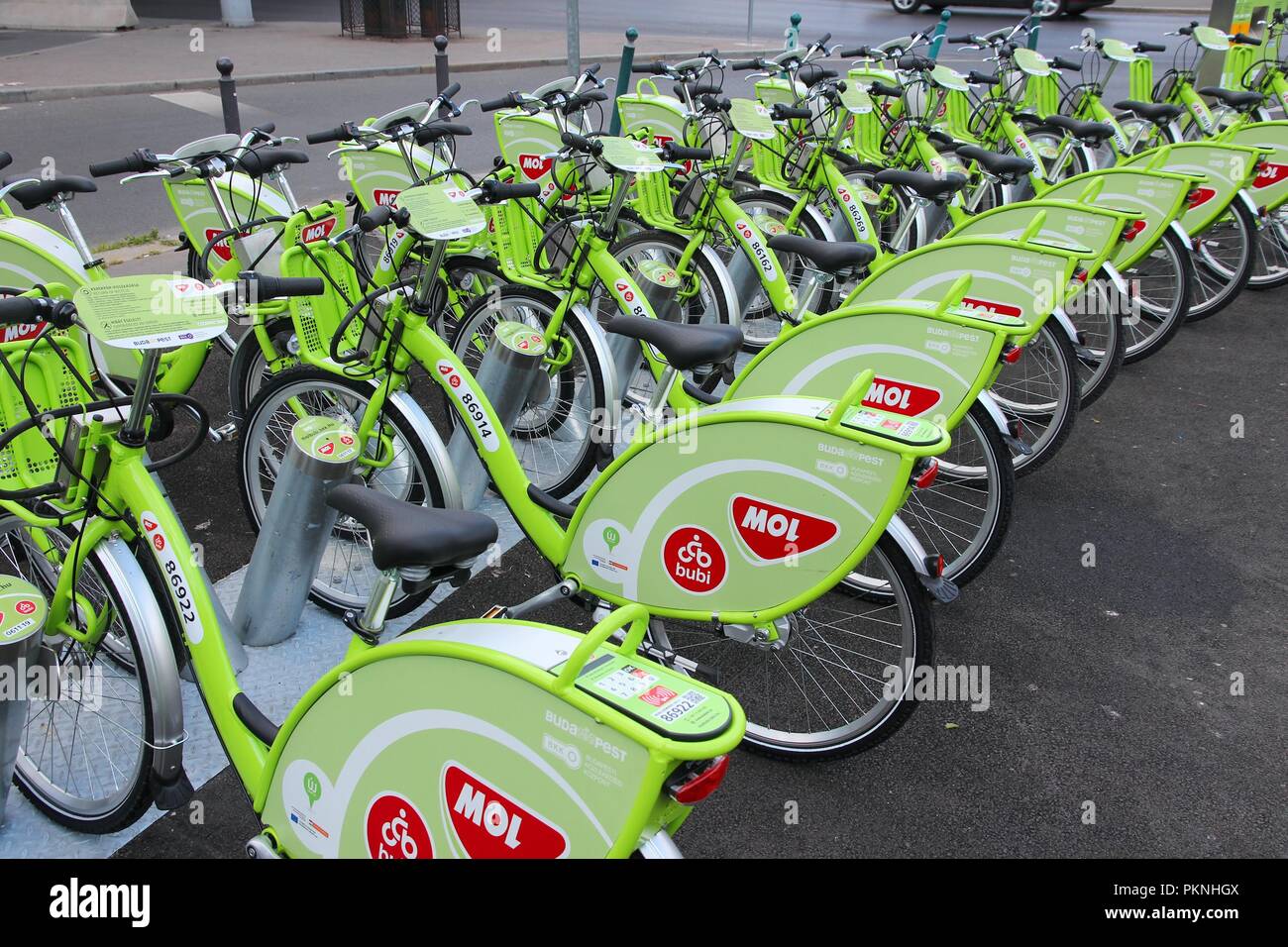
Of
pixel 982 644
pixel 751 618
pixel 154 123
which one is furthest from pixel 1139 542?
pixel 154 123

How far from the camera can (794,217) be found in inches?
202

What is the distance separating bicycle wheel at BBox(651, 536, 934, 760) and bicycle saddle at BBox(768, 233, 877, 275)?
3.51ft

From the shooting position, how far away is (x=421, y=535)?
5.77 ft

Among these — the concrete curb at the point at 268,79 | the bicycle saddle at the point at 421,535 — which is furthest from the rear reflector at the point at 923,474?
the concrete curb at the point at 268,79

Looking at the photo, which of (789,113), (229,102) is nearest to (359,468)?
(789,113)

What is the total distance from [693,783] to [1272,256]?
7.42 meters

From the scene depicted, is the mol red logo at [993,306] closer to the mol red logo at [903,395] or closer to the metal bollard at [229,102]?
the mol red logo at [903,395]

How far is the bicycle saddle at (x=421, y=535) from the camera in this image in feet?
5.75

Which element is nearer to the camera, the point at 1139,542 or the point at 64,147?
the point at 1139,542

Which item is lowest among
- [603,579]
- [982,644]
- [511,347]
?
[982,644]

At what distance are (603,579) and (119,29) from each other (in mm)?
15764

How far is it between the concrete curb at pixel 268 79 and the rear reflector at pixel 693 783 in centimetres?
1180

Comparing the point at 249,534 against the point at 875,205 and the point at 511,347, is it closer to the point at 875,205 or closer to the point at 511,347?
the point at 511,347

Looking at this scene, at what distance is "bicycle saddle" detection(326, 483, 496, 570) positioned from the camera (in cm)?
175
